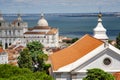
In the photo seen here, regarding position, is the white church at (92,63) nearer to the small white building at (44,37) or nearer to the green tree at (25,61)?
the green tree at (25,61)

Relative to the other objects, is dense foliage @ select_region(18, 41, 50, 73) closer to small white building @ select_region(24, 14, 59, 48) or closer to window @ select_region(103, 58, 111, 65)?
window @ select_region(103, 58, 111, 65)

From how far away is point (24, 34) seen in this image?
98062mm

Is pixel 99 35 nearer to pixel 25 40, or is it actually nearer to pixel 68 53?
pixel 68 53

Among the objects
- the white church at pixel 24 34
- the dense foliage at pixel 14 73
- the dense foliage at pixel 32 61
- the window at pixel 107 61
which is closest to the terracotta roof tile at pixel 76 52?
the window at pixel 107 61

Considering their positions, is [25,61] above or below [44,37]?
below

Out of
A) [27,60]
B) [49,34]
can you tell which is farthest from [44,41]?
[27,60]

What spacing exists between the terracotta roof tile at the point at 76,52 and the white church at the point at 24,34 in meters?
63.1

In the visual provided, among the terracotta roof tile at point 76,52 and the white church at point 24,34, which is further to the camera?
the white church at point 24,34

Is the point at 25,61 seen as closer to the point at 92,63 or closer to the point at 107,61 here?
the point at 92,63

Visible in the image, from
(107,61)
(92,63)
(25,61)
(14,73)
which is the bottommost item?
(14,73)

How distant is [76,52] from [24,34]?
6901 centimetres

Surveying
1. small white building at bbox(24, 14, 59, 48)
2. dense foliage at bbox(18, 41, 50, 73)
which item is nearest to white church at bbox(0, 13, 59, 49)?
small white building at bbox(24, 14, 59, 48)

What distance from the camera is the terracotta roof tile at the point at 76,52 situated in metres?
28.2

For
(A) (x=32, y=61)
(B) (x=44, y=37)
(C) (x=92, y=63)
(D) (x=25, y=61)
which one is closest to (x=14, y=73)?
(C) (x=92, y=63)
